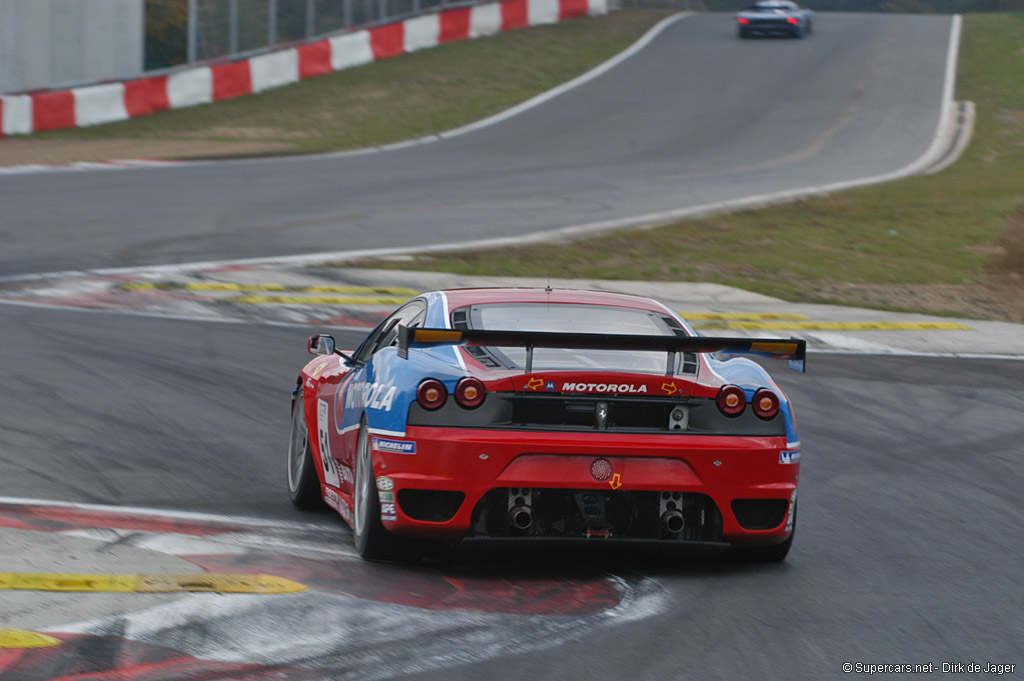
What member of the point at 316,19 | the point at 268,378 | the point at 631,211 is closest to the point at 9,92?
the point at 316,19

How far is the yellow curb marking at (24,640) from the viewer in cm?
439

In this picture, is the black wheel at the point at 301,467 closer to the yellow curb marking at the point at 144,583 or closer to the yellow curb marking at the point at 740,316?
the yellow curb marking at the point at 144,583

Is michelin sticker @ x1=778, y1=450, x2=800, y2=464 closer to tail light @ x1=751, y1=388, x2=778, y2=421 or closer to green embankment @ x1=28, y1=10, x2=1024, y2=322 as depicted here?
tail light @ x1=751, y1=388, x2=778, y2=421

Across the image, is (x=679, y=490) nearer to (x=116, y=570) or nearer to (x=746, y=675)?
(x=746, y=675)

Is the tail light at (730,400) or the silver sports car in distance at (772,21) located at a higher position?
the silver sports car in distance at (772,21)

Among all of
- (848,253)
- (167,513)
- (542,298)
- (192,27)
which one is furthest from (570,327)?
(192,27)

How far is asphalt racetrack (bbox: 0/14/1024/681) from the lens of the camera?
185 inches

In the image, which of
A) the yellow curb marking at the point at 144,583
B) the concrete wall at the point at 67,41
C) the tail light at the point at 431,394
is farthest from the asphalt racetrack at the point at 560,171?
the yellow curb marking at the point at 144,583

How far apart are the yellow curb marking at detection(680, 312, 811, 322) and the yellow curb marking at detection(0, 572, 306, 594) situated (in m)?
9.23

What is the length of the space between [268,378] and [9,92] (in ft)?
62.8

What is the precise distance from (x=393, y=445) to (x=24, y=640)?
173cm

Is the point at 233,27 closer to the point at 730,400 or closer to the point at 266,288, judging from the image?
the point at 266,288

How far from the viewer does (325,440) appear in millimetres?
7031

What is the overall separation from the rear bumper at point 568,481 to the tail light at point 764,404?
0.44ft
